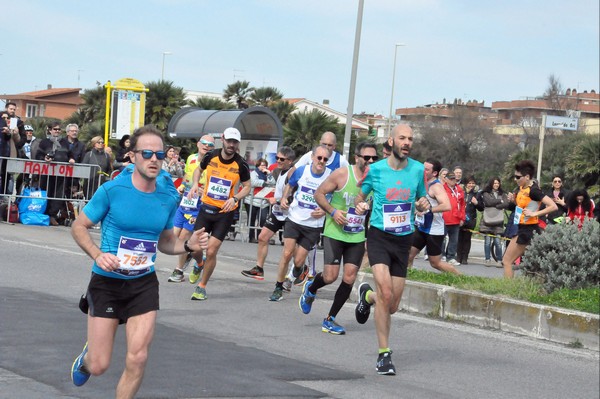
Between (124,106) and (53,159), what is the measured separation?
26.7 feet

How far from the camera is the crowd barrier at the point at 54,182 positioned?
2041 centimetres

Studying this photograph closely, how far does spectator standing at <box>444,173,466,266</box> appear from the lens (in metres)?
20.4

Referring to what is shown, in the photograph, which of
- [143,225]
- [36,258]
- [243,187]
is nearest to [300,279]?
[243,187]

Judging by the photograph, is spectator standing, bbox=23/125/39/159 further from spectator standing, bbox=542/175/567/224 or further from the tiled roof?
the tiled roof

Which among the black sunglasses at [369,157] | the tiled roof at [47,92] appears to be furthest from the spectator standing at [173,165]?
the tiled roof at [47,92]

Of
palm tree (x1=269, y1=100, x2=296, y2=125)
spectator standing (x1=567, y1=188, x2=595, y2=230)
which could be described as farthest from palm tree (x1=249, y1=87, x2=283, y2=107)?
spectator standing (x1=567, y1=188, x2=595, y2=230)

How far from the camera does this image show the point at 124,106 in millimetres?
28891

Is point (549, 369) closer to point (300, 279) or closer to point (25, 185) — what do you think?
point (300, 279)

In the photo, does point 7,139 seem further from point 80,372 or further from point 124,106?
point 80,372

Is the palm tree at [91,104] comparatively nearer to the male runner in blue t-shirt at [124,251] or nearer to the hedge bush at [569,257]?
the hedge bush at [569,257]

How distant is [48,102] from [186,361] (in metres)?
101

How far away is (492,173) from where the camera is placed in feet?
250

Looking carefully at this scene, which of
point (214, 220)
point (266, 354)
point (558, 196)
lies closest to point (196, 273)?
point (214, 220)

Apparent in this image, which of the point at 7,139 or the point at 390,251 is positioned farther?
the point at 7,139
